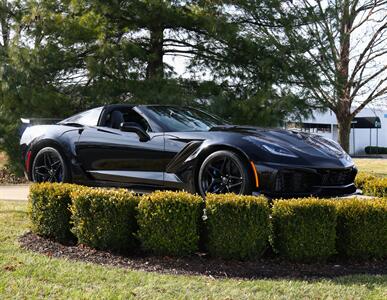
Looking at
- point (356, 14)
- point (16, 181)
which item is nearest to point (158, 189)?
point (16, 181)

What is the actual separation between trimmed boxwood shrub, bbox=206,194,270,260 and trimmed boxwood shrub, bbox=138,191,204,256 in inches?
6.8

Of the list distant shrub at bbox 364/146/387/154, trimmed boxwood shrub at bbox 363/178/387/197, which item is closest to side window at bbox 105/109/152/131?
trimmed boxwood shrub at bbox 363/178/387/197

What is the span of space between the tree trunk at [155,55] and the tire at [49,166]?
5.19 m

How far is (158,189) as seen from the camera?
20.4ft

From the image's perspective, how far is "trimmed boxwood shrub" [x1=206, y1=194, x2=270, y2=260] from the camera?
5.09m

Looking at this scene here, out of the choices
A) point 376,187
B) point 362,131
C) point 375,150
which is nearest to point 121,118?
point 376,187

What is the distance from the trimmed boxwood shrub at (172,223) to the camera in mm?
5203

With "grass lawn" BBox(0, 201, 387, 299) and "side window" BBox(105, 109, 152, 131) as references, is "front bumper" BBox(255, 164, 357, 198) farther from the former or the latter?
"side window" BBox(105, 109, 152, 131)

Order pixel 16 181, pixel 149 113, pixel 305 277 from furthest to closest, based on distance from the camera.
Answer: pixel 16 181, pixel 149 113, pixel 305 277

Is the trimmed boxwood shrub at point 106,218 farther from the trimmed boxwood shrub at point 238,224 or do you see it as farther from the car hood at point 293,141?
the car hood at point 293,141

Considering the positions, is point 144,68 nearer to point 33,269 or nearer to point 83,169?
point 83,169

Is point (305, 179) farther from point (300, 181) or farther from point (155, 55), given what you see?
point (155, 55)

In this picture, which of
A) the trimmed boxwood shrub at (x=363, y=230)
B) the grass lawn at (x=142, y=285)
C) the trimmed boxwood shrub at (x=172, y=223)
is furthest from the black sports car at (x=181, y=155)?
the grass lawn at (x=142, y=285)

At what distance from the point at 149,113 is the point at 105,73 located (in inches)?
217
